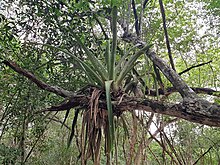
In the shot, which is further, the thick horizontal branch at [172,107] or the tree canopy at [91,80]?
→ the tree canopy at [91,80]

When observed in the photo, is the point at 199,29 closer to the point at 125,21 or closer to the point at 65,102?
the point at 125,21

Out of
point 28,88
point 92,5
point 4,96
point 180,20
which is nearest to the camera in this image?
point 92,5

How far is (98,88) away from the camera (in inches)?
49.7

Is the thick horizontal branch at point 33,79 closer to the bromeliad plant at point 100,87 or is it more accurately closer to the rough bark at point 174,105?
the rough bark at point 174,105

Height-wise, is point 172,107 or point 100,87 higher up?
point 100,87

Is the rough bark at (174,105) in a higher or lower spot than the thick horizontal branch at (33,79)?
lower

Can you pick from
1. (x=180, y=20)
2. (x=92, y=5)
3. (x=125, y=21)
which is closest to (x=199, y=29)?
(x=180, y=20)

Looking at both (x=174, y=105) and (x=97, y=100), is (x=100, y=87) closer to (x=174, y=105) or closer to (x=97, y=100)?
(x=97, y=100)

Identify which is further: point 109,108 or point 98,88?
point 98,88

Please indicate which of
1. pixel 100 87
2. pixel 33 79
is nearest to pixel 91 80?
pixel 100 87

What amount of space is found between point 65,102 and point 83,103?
11 centimetres

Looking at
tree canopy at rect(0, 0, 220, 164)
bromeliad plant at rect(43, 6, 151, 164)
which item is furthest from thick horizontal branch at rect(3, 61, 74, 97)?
bromeliad plant at rect(43, 6, 151, 164)

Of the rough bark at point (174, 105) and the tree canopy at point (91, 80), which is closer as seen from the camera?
the rough bark at point (174, 105)

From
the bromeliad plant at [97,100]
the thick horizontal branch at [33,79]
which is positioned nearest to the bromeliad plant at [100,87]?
the bromeliad plant at [97,100]
